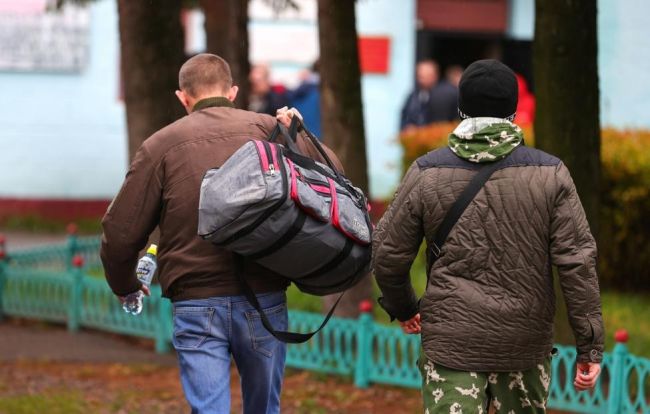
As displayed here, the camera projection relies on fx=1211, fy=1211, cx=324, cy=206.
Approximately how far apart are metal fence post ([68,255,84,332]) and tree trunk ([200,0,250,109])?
5.59ft

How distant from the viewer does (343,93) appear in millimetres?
7598

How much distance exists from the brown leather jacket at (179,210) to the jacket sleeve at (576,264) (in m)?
1.10

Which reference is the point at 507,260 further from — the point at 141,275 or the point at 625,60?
the point at 625,60

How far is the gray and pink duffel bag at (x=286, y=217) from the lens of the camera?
402 cm

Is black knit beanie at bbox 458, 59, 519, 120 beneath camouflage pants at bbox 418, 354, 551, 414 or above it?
above

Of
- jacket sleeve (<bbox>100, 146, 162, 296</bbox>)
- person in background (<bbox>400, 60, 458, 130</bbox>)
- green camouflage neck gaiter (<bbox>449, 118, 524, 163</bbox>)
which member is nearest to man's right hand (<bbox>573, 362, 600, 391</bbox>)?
green camouflage neck gaiter (<bbox>449, 118, 524, 163</bbox>)

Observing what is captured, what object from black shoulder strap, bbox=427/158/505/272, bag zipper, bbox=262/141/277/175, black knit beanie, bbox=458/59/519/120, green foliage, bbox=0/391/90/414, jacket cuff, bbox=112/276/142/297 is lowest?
green foliage, bbox=0/391/90/414

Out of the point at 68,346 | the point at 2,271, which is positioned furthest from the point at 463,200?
the point at 2,271

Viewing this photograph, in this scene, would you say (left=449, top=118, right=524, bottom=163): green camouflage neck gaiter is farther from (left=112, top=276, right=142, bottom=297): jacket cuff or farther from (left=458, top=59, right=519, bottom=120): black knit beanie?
(left=112, top=276, right=142, bottom=297): jacket cuff

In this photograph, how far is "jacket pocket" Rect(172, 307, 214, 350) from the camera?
171 inches

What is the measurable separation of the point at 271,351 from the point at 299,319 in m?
3.12

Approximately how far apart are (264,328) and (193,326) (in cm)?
26

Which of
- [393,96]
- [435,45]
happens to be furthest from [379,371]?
[435,45]

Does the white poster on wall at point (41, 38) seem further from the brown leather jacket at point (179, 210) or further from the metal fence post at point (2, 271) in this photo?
the brown leather jacket at point (179, 210)
